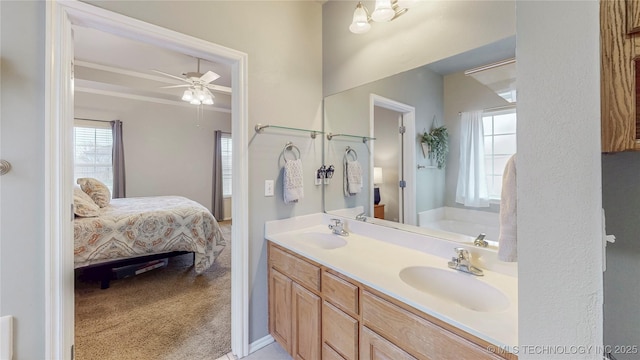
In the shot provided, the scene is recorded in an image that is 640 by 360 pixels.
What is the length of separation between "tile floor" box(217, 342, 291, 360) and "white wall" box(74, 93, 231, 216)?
466 cm

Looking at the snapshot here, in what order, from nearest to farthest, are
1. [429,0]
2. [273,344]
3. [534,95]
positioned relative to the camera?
[534,95] < [429,0] < [273,344]

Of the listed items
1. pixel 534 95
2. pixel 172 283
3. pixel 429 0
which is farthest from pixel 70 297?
pixel 429 0

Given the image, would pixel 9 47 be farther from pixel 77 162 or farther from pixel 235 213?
pixel 77 162

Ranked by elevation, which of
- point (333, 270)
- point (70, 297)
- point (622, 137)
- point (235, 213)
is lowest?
point (70, 297)

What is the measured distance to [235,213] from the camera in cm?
178

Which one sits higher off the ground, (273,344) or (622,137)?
(622,137)

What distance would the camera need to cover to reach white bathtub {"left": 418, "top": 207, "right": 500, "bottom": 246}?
50.6 inches

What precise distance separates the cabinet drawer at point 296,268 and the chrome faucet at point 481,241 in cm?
84

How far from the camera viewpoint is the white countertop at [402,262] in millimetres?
832

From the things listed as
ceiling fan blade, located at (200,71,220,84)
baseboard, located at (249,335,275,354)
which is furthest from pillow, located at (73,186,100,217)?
baseboard, located at (249,335,275,354)

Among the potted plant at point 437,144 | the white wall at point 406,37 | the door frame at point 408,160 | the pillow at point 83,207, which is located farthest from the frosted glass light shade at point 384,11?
the pillow at point 83,207

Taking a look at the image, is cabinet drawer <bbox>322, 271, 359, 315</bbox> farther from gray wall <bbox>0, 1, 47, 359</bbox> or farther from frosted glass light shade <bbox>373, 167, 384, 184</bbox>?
gray wall <bbox>0, 1, 47, 359</bbox>

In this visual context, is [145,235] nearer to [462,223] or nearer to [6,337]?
→ [6,337]

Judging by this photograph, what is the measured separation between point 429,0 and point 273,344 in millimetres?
2532
